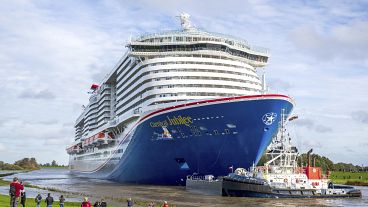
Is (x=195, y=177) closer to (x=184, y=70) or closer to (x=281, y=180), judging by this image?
(x=281, y=180)

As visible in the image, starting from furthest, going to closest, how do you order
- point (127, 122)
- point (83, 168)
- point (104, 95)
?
point (83, 168) < point (104, 95) < point (127, 122)

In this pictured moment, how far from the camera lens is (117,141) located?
64750mm

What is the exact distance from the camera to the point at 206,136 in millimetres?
46625

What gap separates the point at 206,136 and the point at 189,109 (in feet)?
10.5

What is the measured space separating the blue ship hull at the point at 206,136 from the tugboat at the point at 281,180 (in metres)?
2.11

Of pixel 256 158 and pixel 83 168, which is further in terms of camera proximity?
pixel 83 168

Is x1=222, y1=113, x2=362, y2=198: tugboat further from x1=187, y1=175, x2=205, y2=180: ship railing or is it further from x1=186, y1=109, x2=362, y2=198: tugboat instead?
x1=187, y1=175, x2=205, y2=180: ship railing

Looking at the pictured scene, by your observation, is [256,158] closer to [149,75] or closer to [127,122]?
[149,75]

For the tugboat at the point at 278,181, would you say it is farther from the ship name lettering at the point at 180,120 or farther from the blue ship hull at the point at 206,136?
the ship name lettering at the point at 180,120

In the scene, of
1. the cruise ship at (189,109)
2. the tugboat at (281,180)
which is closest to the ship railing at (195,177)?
the cruise ship at (189,109)

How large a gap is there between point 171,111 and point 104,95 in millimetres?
39017

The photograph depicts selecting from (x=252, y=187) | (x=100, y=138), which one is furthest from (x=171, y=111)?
(x=100, y=138)

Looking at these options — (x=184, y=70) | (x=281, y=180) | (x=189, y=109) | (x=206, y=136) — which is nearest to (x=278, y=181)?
(x=281, y=180)

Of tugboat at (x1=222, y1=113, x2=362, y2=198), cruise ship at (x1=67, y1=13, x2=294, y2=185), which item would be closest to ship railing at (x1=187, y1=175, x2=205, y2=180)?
cruise ship at (x1=67, y1=13, x2=294, y2=185)
